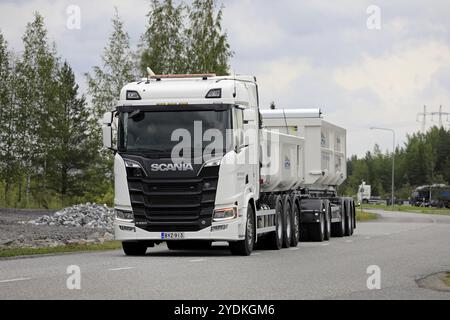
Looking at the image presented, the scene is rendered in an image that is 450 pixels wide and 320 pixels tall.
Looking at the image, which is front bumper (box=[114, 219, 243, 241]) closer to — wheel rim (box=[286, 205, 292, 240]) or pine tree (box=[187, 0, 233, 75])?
wheel rim (box=[286, 205, 292, 240])

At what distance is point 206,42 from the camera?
57.0m

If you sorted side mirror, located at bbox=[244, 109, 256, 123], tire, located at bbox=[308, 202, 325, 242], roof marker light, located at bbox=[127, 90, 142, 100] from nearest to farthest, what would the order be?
roof marker light, located at bbox=[127, 90, 142, 100], side mirror, located at bbox=[244, 109, 256, 123], tire, located at bbox=[308, 202, 325, 242]

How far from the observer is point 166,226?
21.5 meters

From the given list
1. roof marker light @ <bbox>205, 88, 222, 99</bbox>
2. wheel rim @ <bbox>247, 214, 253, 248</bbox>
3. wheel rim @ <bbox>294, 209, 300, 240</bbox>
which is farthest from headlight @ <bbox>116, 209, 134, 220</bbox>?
wheel rim @ <bbox>294, 209, 300, 240</bbox>

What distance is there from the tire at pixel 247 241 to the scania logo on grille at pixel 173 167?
214 cm

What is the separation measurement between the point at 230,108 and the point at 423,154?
164 m

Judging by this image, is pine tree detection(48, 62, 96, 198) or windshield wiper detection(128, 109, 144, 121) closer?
windshield wiper detection(128, 109, 144, 121)

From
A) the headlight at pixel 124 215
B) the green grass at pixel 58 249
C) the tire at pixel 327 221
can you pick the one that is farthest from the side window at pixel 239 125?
the tire at pixel 327 221

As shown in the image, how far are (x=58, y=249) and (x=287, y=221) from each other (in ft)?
20.2

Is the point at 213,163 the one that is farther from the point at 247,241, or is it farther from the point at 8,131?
the point at 8,131

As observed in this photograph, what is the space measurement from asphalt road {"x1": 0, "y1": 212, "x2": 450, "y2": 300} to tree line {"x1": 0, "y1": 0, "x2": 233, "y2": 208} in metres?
33.7

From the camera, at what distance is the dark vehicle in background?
13588 cm

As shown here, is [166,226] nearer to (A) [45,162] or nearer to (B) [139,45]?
(B) [139,45]

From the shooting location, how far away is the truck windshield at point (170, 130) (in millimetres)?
21297
